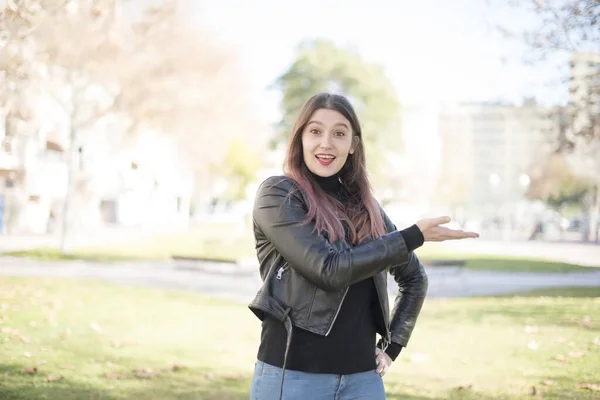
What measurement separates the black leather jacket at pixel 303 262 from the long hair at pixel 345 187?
37 mm

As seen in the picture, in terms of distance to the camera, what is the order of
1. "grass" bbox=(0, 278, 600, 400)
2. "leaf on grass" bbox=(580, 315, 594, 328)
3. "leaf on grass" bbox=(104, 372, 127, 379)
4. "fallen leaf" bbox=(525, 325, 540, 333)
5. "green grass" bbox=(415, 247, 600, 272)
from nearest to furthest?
"grass" bbox=(0, 278, 600, 400), "leaf on grass" bbox=(104, 372, 127, 379), "leaf on grass" bbox=(580, 315, 594, 328), "fallen leaf" bbox=(525, 325, 540, 333), "green grass" bbox=(415, 247, 600, 272)

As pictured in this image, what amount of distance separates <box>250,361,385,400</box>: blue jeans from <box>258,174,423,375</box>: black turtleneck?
0.06 feet

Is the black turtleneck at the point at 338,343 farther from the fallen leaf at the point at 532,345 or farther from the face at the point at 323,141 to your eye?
the fallen leaf at the point at 532,345

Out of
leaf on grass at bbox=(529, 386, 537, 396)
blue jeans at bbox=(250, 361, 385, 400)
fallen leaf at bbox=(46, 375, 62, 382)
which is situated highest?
blue jeans at bbox=(250, 361, 385, 400)

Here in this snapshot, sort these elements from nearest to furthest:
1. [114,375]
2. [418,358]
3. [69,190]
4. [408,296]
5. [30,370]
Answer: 1. [408,296]
2. [30,370]
3. [114,375]
4. [418,358]
5. [69,190]

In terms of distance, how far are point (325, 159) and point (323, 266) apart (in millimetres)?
421

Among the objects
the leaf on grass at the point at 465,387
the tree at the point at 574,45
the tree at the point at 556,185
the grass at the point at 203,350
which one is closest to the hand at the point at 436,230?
A: the grass at the point at 203,350

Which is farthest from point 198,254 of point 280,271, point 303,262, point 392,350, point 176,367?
point 303,262

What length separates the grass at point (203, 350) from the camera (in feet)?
17.1

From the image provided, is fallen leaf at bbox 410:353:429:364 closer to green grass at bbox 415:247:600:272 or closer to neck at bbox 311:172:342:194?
neck at bbox 311:172:342:194

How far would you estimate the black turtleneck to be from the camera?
6.89 feet

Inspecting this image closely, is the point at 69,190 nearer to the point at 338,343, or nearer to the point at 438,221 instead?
the point at 338,343

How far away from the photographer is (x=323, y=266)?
198cm

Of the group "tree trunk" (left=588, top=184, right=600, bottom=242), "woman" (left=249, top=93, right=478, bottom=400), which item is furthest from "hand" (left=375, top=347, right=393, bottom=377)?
"tree trunk" (left=588, top=184, right=600, bottom=242)
